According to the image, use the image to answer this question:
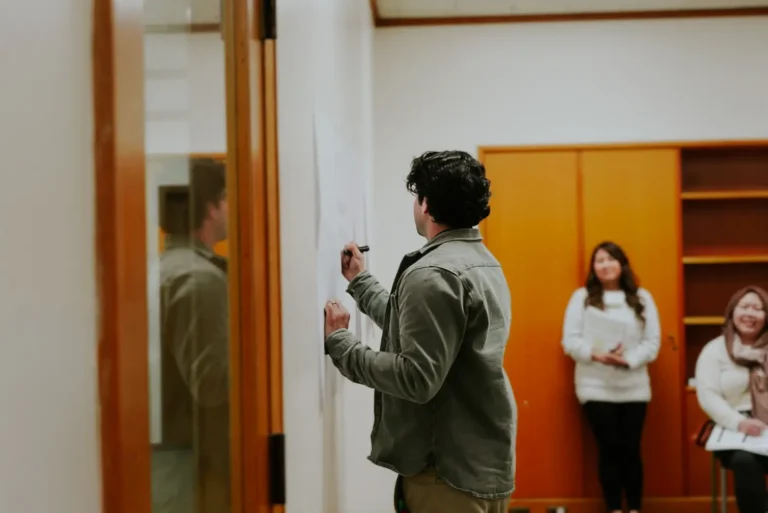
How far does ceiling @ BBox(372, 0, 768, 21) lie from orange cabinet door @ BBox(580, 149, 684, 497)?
0.85 m

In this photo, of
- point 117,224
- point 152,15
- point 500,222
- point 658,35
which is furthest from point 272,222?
point 658,35

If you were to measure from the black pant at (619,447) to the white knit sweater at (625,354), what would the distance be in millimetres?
59

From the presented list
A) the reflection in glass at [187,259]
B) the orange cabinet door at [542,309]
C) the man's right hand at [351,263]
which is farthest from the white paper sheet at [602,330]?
the reflection in glass at [187,259]

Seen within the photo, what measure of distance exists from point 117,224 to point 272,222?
0.69 metres

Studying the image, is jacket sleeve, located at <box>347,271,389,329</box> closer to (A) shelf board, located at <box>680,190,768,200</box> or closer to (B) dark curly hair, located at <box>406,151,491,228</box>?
(B) dark curly hair, located at <box>406,151,491,228</box>

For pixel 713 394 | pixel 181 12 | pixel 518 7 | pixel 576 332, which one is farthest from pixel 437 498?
pixel 518 7

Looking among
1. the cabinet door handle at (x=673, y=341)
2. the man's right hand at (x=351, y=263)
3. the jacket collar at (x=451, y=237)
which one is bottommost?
the cabinet door handle at (x=673, y=341)

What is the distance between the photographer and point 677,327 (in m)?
4.23

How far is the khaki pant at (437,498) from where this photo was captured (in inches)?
59.6

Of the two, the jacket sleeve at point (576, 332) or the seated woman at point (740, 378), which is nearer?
the seated woman at point (740, 378)

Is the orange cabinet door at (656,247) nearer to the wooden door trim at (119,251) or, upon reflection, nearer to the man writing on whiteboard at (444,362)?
the man writing on whiteboard at (444,362)

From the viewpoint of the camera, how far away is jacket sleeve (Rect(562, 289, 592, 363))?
13.0 ft

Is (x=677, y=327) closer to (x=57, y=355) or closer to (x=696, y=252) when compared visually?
(x=696, y=252)

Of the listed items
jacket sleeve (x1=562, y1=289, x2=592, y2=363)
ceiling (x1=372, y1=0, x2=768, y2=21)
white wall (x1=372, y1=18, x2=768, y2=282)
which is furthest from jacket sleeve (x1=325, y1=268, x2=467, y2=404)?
ceiling (x1=372, y1=0, x2=768, y2=21)
